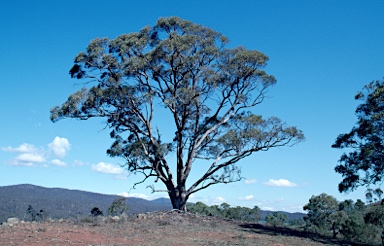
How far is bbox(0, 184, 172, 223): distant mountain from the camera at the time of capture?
3507 inches

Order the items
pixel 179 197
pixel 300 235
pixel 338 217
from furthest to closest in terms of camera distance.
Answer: pixel 338 217
pixel 179 197
pixel 300 235

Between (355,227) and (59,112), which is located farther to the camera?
(355,227)

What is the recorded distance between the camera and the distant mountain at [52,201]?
89088 millimetres

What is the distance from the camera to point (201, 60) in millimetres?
23625

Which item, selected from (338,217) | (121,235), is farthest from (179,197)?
(338,217)

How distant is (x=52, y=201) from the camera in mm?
111062

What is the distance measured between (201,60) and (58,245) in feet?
49.4

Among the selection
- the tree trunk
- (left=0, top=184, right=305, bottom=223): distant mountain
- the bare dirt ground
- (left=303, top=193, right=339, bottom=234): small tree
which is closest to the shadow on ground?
the bare dirt ground

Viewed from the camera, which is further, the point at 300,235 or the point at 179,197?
the point at 179,197

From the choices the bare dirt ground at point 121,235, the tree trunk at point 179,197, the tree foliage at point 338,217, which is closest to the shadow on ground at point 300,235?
the bare dirt ground at point 121,235

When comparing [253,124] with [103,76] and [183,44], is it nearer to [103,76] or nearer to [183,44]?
[183,44]

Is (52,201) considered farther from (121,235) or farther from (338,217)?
(121,235)

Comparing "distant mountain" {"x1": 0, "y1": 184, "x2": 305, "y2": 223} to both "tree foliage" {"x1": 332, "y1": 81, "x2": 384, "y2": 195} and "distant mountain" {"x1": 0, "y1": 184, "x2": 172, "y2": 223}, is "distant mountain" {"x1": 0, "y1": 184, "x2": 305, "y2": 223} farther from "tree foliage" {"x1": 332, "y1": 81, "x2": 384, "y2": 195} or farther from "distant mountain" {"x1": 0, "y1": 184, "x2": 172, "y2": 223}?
"tree foliage" {"x1": 332, "y1": 81, "x2": 384, "y2": 195}

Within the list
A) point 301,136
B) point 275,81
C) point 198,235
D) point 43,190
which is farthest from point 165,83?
point 43,190
